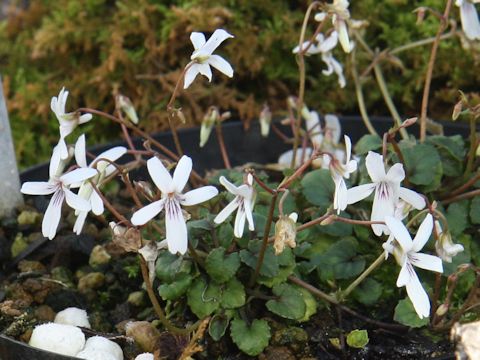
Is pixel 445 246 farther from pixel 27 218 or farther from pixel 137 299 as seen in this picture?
pixel 27 218

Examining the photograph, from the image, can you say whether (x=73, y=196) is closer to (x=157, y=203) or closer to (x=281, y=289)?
(x=157, y=203)

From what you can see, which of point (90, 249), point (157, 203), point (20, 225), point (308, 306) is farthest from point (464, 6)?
point (20, 225)

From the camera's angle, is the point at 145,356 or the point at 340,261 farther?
the point at 340,261

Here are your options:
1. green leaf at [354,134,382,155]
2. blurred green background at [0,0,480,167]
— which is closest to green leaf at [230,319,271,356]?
green leaf at [354,134,382,155]

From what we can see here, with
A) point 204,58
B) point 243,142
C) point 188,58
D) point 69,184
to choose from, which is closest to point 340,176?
point 204,58

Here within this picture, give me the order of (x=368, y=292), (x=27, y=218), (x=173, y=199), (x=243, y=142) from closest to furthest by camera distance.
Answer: (x=173, y=199), (x=368, y=292), (x=27, y=218), (x=243, y=142)

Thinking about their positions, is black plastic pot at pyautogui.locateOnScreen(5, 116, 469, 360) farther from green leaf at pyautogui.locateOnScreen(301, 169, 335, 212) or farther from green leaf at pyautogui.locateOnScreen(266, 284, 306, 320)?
green leaf at pyautogui.locateOnScreen(266, 284, 306, 320)
